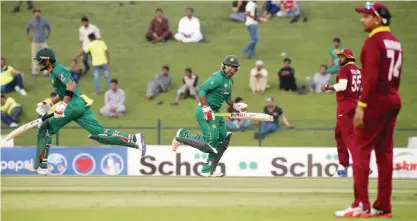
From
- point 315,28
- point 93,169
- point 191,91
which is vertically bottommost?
point 93,169

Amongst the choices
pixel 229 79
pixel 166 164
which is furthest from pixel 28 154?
pixel 229 79

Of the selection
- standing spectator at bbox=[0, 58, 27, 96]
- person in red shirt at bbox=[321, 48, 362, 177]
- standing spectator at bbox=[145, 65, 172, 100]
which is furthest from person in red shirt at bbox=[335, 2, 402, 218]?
standing spectator at bbox=[0, 58, 27, 96]

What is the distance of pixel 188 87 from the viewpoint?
2894 centimetres

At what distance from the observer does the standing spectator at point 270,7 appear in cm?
3344

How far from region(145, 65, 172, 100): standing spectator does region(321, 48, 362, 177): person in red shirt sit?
42.9ft

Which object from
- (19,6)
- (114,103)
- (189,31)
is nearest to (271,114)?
(114,103)

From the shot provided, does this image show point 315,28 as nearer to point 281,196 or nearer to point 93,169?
point 93,169

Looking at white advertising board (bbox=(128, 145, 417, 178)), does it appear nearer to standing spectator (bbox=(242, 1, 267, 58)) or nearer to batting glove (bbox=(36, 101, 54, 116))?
batting glove (bbox=(36, 101, 54, 116))

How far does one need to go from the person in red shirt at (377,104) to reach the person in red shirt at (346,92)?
4855 mm

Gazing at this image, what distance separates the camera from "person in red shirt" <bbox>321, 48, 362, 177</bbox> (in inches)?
629

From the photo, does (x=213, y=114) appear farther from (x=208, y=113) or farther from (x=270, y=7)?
(x=270, y=7)

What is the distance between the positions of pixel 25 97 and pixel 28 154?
6881mm

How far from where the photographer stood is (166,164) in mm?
23219

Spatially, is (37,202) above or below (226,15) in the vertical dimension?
below
